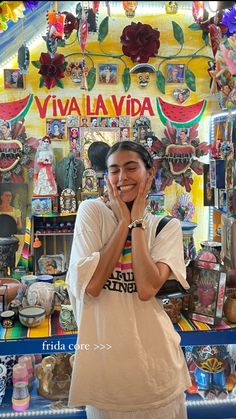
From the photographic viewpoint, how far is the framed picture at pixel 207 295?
71.9 inches

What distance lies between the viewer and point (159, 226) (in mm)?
1442

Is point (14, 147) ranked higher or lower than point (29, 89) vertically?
lower

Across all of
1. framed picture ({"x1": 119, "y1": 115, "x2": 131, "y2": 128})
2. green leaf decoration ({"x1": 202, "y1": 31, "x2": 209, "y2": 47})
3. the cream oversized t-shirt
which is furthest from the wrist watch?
green leaf decoration ({"x1": 202, "y1": 31, "x2": 209, "y2": 47})

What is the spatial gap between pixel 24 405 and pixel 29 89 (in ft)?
6.64

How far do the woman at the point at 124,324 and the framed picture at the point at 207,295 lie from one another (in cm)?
48

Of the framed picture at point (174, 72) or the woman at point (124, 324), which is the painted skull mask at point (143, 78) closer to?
the framed picture at point (174, 72)

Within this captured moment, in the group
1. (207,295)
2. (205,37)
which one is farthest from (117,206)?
(205,37)

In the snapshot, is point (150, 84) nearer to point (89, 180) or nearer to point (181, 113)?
point (181, 113)

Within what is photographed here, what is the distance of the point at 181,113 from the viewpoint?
3.08m

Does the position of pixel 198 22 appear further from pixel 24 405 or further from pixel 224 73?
pixel 24 405

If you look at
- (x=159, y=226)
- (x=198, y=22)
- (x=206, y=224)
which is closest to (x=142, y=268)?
(x=159, y=226)

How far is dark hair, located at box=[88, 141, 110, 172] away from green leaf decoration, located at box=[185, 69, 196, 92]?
77 cm

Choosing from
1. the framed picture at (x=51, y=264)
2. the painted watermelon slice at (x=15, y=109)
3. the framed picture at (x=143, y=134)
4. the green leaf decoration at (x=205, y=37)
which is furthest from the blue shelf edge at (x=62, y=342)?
the green leaf decoration at (x=205, y=37)

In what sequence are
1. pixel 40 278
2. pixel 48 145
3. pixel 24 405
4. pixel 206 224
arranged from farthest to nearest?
1. pixel 206 224
2. pixel 48 145
3. pixel 40 278
4. pixel 24 405
